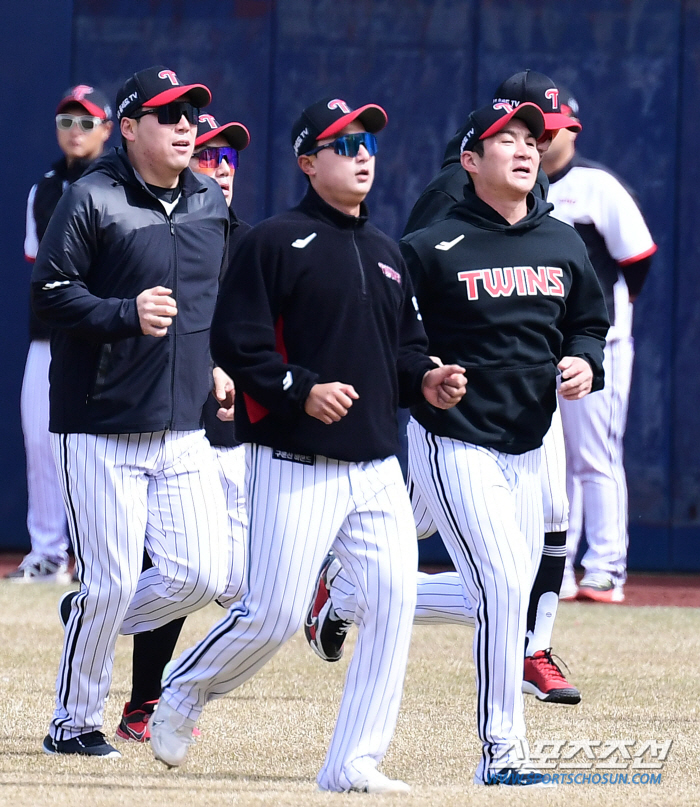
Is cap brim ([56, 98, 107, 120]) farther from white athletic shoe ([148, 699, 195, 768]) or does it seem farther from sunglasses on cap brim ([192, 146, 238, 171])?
white athletic shoe ([148, 699, 195, 768])

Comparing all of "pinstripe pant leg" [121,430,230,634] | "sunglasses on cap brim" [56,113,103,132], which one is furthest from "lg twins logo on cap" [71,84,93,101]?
"pinstripe pant leg" [121,430,230,634]

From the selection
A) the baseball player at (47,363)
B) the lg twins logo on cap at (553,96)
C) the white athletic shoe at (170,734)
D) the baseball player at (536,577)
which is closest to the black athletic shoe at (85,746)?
the white athletic shoe at (170,734)

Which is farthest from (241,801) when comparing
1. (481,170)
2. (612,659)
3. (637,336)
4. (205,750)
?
(637,336)

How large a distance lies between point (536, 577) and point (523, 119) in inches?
78.4

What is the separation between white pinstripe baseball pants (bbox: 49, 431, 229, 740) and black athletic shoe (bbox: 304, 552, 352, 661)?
1224 millimetres

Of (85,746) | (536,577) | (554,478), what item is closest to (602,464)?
(536,577)

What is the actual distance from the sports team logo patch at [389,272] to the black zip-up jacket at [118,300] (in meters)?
0.78

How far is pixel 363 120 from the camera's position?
500cm

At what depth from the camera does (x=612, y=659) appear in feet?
25.6

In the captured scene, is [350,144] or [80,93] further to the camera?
[80,93]

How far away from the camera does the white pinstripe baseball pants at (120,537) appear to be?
5.41 meters

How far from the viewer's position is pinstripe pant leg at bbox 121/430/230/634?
552 centimetres

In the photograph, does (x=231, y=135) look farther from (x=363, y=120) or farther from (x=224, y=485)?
(x=363, y=120)

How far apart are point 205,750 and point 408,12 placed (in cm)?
692
